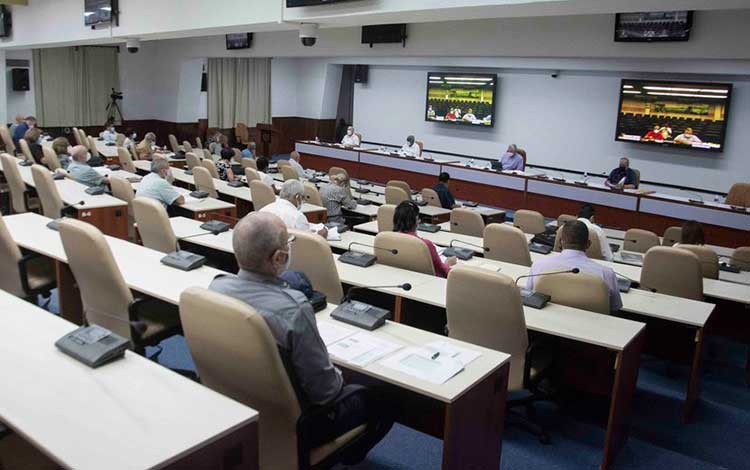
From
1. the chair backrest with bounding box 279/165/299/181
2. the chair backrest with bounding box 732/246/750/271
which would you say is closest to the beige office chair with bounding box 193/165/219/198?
the chair backrest with bounding box 279/165/299/181

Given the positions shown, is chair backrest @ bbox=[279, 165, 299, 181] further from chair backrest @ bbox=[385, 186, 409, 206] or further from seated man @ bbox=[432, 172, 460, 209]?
seated man @ bbox=[432, 172, 460, 209]

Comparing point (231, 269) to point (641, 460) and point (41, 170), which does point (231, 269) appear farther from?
point (641, 460)

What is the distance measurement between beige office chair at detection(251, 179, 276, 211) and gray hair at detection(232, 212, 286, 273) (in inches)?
172

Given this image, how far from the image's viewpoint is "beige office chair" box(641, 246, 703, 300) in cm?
438

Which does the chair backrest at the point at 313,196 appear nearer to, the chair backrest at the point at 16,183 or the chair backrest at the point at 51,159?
the chair backrest at the point at 16,183

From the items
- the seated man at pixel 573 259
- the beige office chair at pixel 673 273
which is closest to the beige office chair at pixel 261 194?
the seated man at pixel 573 259

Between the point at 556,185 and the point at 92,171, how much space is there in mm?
6665

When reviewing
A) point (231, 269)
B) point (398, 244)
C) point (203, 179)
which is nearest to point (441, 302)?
point (398, 244)

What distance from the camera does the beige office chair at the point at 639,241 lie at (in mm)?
6262

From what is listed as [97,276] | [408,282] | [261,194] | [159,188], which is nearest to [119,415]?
[97,276]

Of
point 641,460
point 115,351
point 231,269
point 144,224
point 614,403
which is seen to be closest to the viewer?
point 115,351

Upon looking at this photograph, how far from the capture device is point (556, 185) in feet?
33.2

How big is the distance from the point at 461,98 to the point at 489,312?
11127 mm

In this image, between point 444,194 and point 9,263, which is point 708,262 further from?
point 9,263
